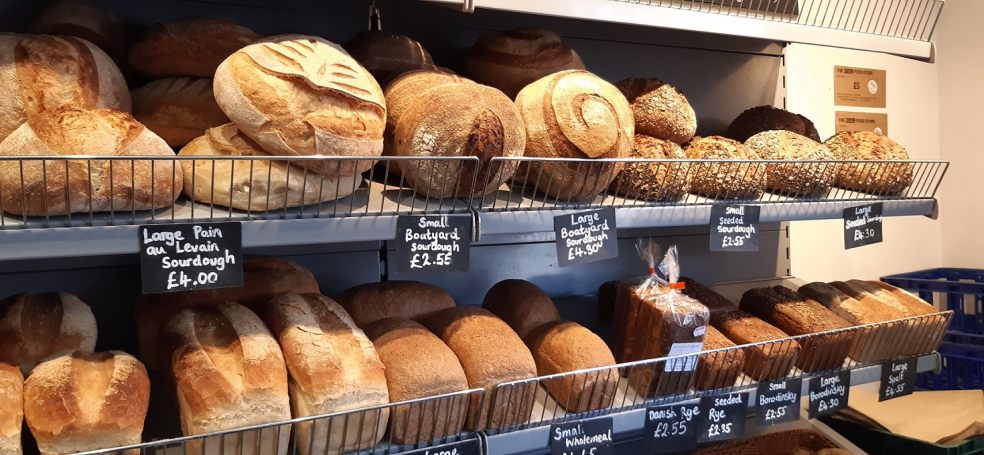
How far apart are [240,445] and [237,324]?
0.76 ft

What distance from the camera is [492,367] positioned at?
153cm

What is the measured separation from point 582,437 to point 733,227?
65cm

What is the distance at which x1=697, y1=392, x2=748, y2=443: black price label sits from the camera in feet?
5.74

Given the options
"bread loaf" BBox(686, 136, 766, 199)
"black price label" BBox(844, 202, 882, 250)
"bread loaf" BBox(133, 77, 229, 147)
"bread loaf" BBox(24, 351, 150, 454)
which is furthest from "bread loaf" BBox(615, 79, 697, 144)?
"bread loaf" BBox(24, 351, 150, 454)

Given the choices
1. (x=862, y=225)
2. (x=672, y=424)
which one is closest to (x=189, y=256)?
(x=672, y=424)

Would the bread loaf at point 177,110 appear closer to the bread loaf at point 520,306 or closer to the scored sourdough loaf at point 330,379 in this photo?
the scored sourdough loaf at point 330,379

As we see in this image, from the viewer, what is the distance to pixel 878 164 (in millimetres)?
2127

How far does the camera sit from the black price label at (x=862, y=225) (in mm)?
2006

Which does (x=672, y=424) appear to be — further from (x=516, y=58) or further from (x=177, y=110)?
(x=177, y=110)

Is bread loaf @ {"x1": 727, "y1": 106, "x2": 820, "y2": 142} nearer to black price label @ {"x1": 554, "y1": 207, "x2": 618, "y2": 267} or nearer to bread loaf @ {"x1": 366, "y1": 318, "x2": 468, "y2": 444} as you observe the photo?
black price label @ {"x1": 554, "y1": 207, "x2": 618, "y2": 267}

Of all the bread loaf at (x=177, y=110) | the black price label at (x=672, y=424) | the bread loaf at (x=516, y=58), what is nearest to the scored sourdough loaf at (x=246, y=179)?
the bread loaf at (x=177, y=110)

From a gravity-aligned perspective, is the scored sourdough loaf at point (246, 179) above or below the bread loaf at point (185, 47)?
below

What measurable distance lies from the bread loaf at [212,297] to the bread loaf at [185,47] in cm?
43

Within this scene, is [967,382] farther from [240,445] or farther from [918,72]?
[240,445]
